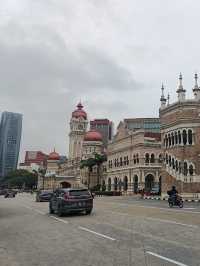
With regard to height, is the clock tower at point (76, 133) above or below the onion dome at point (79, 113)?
below

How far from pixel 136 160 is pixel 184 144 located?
27943mm

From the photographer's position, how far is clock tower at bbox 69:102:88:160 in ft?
397

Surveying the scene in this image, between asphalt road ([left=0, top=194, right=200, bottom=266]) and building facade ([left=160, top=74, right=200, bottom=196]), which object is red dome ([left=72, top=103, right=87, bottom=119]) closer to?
building facade ([left=160, top=74, right=200, bottom=196])

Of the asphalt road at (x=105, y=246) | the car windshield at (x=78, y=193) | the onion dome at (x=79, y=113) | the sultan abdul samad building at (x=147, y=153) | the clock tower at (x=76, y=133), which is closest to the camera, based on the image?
the asphalt road at (x=105, y=246)

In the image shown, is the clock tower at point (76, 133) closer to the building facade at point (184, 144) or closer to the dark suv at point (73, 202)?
the building facade at point (184, 144)

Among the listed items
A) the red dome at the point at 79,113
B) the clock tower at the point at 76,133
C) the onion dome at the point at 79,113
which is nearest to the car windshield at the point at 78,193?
the clock tower at the point at 76,133

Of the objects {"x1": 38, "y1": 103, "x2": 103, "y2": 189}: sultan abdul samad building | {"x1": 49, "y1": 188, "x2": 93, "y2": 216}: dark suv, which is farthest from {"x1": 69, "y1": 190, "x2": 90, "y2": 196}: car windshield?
{"x1": 38, "y1": 103, "x2": 103, "y2": 189}: sultan abdul samad building

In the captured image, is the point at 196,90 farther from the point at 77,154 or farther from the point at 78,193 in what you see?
the point at 77,154

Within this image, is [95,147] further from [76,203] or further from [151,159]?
[76,203]

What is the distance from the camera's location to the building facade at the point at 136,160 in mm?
72000

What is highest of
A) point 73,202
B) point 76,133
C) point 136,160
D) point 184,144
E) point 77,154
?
point 76,133

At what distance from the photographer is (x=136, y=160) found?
243ft

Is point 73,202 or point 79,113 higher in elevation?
point 79,113

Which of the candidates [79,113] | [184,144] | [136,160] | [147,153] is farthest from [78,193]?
[79,113]
